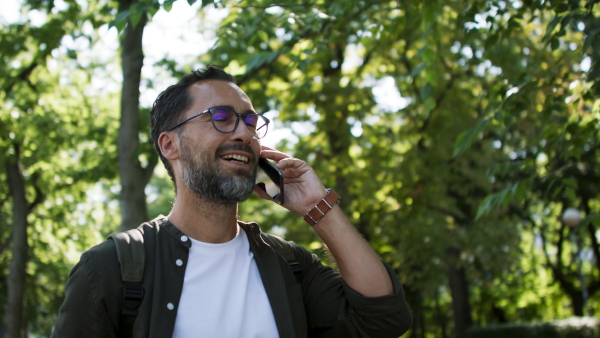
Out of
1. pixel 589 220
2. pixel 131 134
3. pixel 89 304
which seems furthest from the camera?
pixel 131 134

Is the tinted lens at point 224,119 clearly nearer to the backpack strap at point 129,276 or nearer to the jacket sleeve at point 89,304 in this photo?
the backpack strap at point 129,276

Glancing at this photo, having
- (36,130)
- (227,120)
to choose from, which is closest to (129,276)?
(227,120)

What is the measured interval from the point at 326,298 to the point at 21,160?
43.3 ft

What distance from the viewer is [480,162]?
14.0 m

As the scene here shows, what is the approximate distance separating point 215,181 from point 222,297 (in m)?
0.47

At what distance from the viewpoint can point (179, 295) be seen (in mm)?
2533

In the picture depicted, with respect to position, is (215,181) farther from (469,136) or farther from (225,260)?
(469,136)

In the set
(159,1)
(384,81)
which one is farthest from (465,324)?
(159,1)

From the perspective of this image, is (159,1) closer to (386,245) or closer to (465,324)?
(386,245)

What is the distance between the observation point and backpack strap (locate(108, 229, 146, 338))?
241 centimetres

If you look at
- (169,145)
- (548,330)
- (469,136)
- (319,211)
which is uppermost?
(469,136)

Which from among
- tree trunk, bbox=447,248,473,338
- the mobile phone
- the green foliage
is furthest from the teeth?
the green foliage

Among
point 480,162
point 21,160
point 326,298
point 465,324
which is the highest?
point 21,160

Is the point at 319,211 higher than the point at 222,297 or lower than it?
higher
